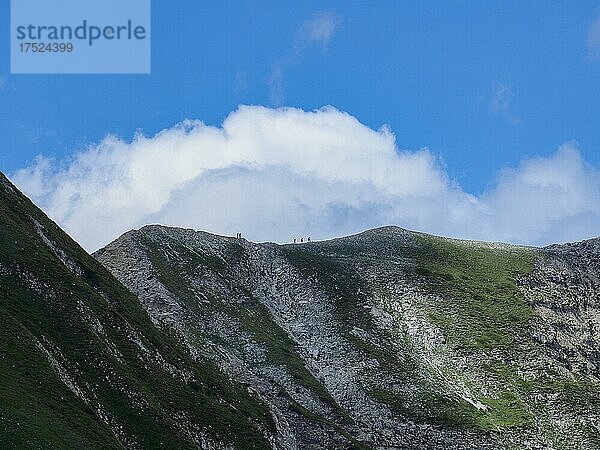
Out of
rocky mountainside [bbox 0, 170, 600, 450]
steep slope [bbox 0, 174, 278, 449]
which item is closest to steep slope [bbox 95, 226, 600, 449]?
rocky mountainside [bbox 0, 170, 600, 450]

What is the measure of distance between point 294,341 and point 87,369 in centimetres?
5417

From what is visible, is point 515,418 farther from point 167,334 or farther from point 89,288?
point 89,288

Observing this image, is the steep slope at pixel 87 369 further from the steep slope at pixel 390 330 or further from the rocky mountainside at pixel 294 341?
the steep slope at pixel 390 330

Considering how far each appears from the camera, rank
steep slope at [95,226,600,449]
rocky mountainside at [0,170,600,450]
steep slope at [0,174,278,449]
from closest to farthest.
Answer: steep slope at [0,174,278,449], rocky mountainside at [0,170,600,450], steep slope at [95,226,600,449]

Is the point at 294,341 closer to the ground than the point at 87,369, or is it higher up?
higher up

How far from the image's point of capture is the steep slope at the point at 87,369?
205 ft

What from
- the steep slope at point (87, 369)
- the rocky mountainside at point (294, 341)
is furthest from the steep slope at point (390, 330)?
the steep slope at point (87, 369)

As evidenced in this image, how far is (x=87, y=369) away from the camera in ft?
246

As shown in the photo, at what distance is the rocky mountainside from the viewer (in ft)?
244

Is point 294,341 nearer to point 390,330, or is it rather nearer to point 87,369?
point 390,330

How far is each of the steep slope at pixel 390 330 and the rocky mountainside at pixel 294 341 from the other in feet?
1.01

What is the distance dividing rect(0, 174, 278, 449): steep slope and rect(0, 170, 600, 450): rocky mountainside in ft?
0.72

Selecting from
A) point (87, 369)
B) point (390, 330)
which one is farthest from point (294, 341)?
point (87, 369)

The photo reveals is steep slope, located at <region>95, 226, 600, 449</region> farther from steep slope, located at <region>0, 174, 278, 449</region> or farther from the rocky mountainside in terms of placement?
steep slope, located at <region>0, 174, 278, 449</region>
